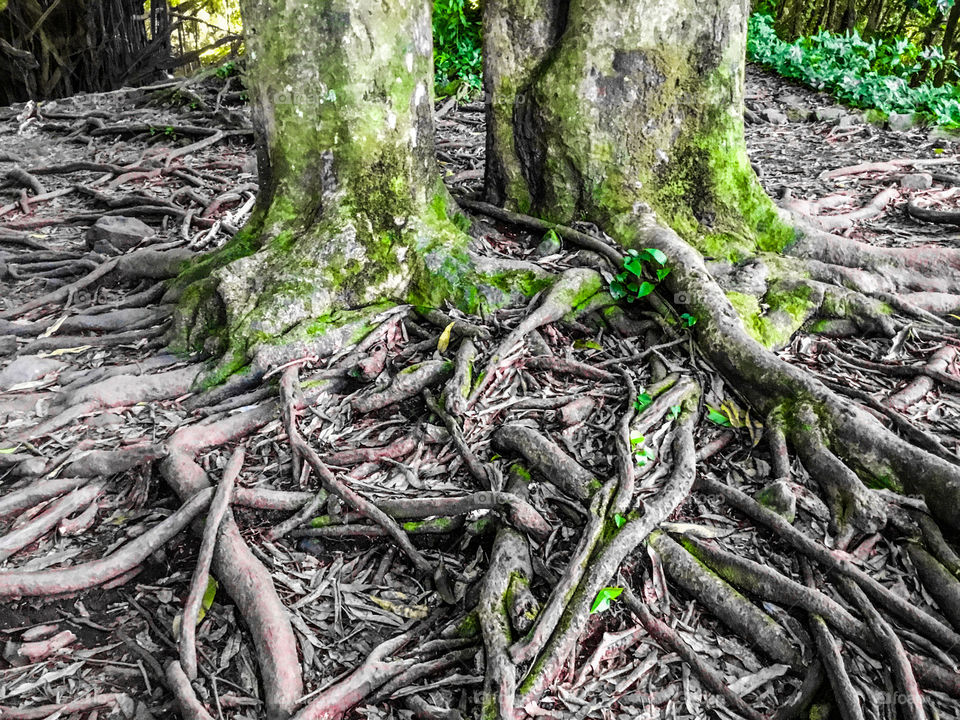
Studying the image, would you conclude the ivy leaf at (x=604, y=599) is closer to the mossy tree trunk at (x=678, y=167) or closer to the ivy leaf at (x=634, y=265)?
the mossy tree trunk at (x=678, y=167)

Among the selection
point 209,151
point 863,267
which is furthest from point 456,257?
point 209,151

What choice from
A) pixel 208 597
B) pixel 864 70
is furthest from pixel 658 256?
pixel 864 70

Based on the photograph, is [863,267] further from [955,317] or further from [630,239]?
[630,239]

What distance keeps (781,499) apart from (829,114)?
23.5 feet

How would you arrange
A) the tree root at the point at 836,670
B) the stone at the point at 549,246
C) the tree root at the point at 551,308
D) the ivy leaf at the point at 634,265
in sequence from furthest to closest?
the stone at the point at 549,246 < the ivy leaf at the point at 634,265 < the tree root at the point at 551,308 < the tree root at the point at 836,670

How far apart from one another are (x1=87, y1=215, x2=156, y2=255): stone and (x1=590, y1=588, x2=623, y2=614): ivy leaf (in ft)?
14.7

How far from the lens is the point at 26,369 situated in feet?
12.0

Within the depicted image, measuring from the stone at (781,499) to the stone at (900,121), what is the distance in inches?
260

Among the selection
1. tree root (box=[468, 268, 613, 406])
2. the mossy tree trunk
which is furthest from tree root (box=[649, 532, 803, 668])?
the mossy tree trunk

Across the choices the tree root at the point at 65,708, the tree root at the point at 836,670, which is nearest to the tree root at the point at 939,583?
the tree root at the point at 836,670

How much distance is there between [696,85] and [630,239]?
928 millimetres

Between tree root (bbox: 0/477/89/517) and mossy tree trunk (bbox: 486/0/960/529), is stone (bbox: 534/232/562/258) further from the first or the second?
tree root (bbox: 0/477/89/517)

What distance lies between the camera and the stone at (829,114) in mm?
8133

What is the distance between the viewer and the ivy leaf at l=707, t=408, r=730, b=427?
3.06 m
